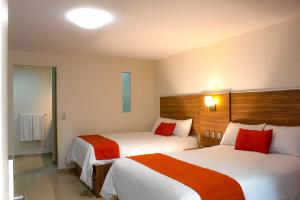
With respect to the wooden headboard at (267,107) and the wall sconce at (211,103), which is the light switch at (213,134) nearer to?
the wall sconce at (211,103)

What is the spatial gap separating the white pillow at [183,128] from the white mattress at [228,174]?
1451 mm

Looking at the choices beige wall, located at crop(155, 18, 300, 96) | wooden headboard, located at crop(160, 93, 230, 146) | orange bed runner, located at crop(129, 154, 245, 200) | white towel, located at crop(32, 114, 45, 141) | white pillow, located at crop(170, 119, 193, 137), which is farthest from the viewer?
white towel, located at crop(32, 114, 45, 141)

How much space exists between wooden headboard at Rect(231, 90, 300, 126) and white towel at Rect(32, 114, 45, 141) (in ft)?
15.3

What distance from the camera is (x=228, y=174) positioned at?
2152 millimetres

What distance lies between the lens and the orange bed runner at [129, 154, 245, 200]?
187cm

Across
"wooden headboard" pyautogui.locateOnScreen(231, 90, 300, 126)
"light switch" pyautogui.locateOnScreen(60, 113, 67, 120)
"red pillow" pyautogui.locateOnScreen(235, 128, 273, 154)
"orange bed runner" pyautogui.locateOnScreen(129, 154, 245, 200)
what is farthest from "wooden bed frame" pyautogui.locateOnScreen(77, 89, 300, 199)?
"light switch" pyautogui.locateOnScreen(60, 113, 67, 120)

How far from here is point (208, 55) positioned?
166 inches

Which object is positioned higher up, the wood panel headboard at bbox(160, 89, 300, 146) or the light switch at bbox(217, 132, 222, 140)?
the wood panel headboard at bbox(160, 89, 300, 146)

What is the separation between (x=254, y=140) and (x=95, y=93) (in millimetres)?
3272

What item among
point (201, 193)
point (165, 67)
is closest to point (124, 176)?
point (201, 193)

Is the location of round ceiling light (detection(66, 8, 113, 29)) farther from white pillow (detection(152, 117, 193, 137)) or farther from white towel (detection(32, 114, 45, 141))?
white towel (detection(32, 114, 45, 141))

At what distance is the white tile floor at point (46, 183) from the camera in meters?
3.46

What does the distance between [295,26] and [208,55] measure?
1.47m

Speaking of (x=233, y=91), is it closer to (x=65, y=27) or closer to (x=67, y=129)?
(x=65, y=27)
